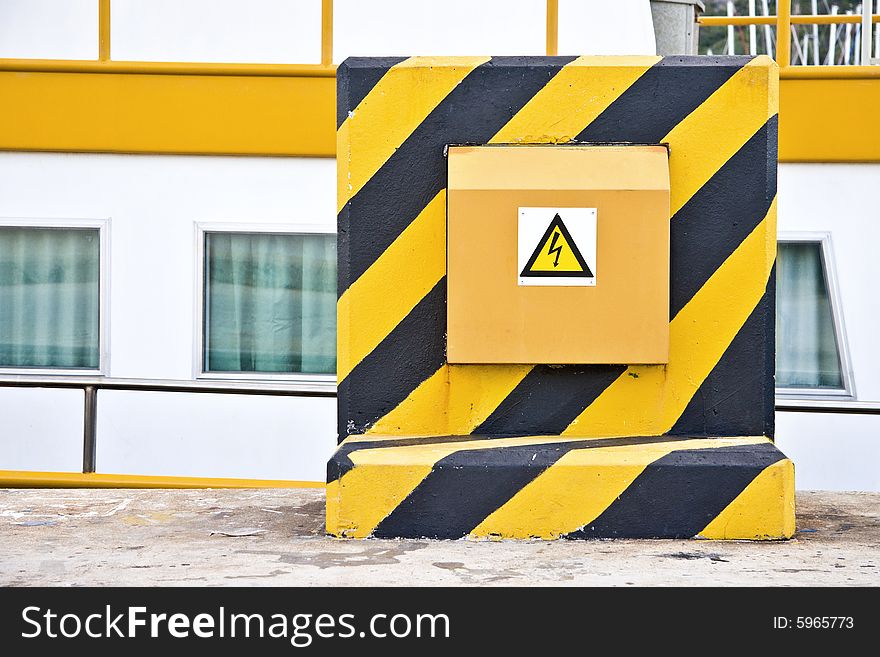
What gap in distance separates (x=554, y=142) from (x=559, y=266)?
265mm

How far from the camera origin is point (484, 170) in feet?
7.41

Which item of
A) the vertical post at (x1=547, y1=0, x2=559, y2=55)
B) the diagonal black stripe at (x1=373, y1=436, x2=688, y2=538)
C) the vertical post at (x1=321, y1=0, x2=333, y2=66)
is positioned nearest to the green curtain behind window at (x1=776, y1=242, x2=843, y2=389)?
the vertical post at (x1=547, y1=0, x2=559, y2=55)

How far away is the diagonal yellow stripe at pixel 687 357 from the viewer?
2252mm

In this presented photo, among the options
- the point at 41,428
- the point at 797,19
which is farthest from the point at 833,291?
the point at 41,428

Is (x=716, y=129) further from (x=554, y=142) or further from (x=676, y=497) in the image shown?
(x=676, y=497)

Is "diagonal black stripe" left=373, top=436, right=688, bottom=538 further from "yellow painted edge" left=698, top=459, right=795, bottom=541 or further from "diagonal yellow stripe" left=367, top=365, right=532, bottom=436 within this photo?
"yellow painted edge" left=698, top=459, right=795, bottom=541

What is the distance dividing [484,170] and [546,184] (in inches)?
5.1

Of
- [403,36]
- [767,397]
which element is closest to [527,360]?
[767,397]

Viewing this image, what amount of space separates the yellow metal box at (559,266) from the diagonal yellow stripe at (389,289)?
6 cm

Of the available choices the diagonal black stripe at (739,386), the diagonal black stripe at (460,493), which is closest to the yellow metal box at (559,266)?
the diagonal black stripe at (739,386)

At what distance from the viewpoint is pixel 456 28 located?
548cm
